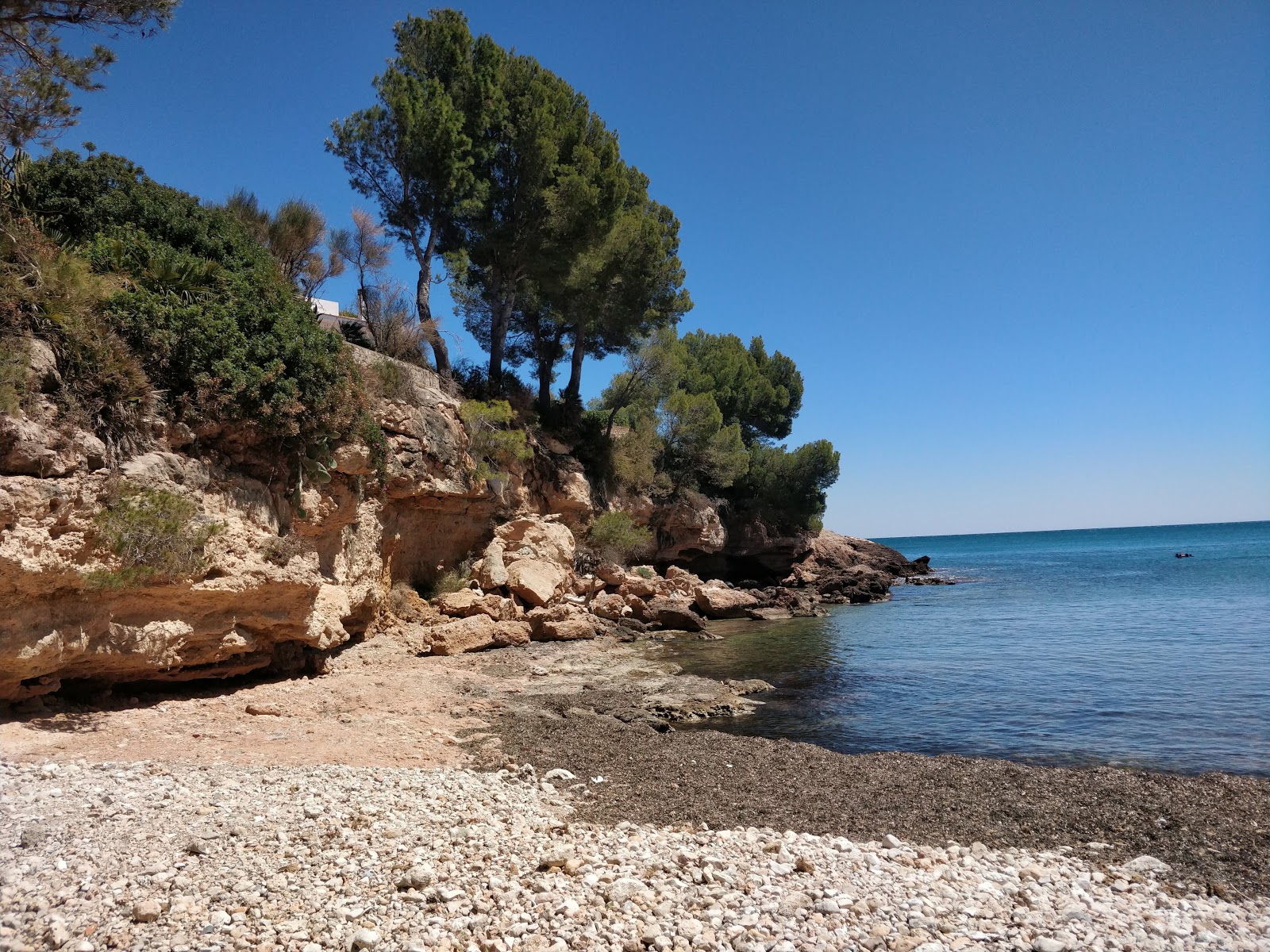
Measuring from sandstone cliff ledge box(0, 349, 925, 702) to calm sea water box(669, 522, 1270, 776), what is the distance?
14.6ft

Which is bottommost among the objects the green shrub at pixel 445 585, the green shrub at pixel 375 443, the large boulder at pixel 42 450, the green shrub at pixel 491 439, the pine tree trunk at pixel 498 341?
the green shrub at pixel 445 585

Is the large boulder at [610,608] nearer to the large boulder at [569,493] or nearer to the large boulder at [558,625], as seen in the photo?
the large boulder at [558,625]

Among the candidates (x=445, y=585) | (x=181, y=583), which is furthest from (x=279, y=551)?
(x=445, y=585)

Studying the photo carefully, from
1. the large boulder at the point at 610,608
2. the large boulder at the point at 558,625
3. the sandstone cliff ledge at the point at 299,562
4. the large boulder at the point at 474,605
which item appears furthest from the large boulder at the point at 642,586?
the large boulder at the point at 474,605

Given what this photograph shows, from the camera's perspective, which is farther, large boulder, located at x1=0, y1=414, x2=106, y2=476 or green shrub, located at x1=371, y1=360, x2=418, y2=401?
green shrub, located at x1=371, y1=360, x2=418, y2=401

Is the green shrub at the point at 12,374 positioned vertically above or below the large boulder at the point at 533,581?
above

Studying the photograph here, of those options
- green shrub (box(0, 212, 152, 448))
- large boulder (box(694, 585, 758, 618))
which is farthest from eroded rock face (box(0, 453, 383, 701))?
large boulder (box(694, 585, 758, 618))

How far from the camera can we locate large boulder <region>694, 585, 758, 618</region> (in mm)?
24692

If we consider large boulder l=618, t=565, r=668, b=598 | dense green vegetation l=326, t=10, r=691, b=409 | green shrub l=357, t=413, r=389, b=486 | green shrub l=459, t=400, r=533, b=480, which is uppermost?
dense green vegetation l=326, t=10, r=691, b=409

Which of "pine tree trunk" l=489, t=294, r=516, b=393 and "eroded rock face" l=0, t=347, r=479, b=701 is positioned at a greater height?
"pine tree trunk" l=489, t=294, r=516, b=393

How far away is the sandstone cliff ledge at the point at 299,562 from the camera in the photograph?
24.7 feet

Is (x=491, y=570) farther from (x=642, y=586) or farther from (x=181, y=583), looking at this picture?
(x=181, y=583)

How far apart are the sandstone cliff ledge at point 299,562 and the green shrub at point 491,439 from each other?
1.86ft

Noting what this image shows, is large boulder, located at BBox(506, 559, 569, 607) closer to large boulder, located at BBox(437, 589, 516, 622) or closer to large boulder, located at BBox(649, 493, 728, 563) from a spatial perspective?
large boulder, located at BBox(437, 589, 516, 622)
